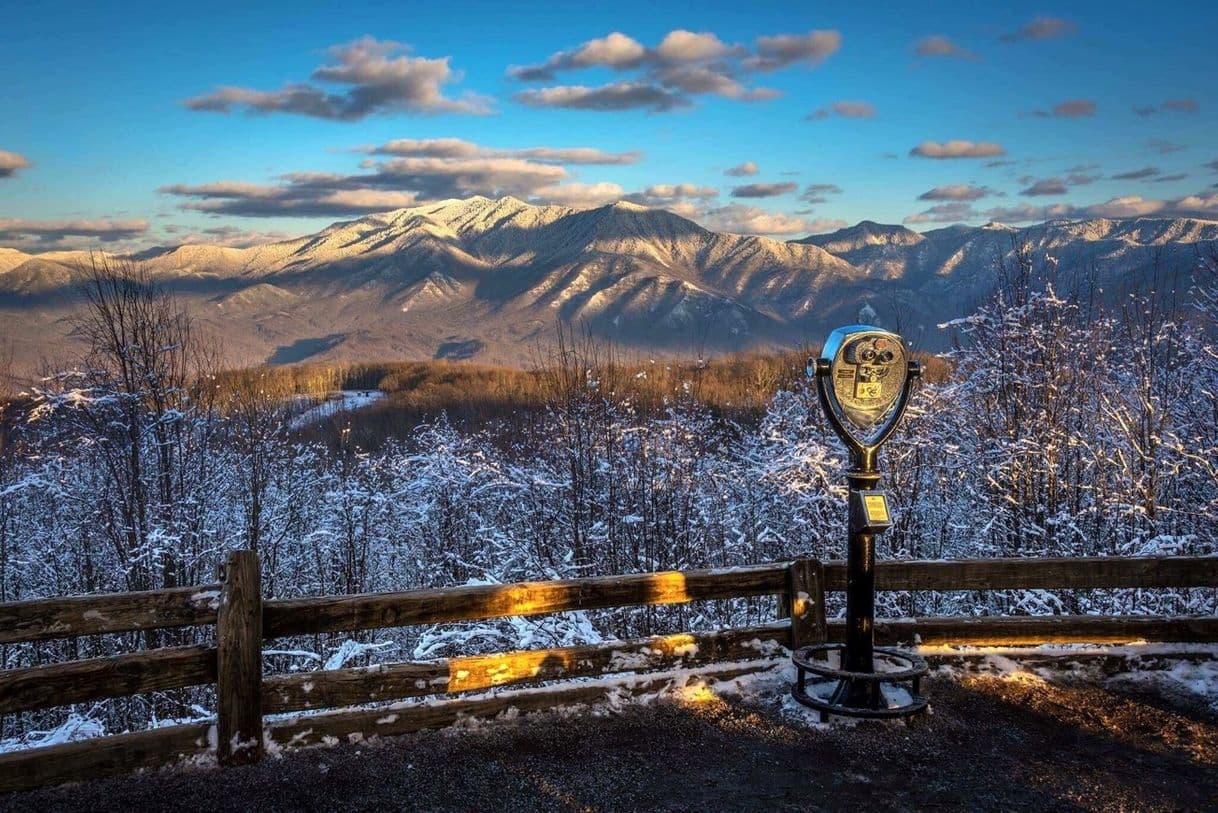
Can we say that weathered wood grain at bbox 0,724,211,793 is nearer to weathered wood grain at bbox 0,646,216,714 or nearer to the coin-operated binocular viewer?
weathered wood grain at bbox 0,646,216,714

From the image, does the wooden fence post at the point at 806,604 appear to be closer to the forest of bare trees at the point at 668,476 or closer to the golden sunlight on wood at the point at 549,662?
the golden sunlight on wood at the point at 549,662

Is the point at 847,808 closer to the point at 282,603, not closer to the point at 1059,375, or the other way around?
the point at 282,603

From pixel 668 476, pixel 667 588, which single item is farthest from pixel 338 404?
pixel 667 588

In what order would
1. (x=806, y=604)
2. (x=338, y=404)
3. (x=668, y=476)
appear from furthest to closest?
(x=338, y=404)
(x=668, y=476)
(x=806, y=604)

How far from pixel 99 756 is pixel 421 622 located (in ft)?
5.26

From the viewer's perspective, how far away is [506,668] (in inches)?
202

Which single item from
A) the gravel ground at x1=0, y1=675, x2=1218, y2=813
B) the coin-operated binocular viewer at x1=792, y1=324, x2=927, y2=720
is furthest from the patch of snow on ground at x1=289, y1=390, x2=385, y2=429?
the coin-operated binocular viewer at x1=792, y1=324, x2=927, y2=720

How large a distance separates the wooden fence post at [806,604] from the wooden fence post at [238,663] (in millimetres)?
3072

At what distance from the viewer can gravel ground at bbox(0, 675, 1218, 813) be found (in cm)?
424

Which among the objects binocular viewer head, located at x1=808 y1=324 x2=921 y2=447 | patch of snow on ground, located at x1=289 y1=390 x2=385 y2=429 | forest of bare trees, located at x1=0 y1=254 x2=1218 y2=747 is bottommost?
patch of snow on ground, located at x1=289 y1=390 x2=385 y2=429

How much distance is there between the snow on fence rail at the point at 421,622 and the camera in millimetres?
4359

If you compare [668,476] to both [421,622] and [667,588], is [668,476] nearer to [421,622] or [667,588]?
[667,588]

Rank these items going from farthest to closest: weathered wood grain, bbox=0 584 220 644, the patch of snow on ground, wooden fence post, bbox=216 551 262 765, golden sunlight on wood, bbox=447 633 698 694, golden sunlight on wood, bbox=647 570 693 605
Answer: the patch of snow on ground < golden sunlight on wood, bbox=647 570 693 605 < golden sunlight on wood, bbox=447 633 698 694 < wooden fence post, bbox=216 551 262 765 < weathered wood grain, bbox=0 584 220 644

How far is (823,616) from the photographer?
19.1ft
